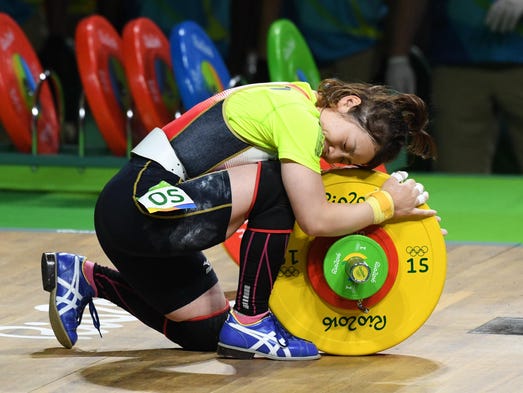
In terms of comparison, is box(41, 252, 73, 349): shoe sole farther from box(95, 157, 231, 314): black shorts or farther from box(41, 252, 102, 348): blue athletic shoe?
box(95, 157, 231, 314): black shorts

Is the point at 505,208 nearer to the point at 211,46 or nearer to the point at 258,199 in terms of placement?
the point at 211,46

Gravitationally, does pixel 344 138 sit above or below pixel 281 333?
above

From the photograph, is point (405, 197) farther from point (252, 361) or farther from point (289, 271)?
point (252, 361)

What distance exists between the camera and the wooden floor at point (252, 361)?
4.20 metres

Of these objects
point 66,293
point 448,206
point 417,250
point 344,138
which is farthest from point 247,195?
point 448,206

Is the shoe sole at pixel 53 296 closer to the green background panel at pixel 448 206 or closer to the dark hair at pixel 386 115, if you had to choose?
the dark hair at pixel 386 115

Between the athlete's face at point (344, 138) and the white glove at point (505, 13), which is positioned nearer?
the athlete's face at point (344, 138)

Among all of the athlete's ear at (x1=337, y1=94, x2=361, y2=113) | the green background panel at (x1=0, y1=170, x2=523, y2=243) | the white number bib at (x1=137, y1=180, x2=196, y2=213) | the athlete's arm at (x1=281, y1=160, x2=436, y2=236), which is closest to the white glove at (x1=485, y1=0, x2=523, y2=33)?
the green background panel at (x1=0, y1=170, x2=523, y2=243)

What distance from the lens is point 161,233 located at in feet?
14.3

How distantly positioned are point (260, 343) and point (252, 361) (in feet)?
0.21

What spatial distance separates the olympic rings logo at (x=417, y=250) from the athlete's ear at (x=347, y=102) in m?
0.49

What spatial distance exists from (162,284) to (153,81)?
12.0 feet

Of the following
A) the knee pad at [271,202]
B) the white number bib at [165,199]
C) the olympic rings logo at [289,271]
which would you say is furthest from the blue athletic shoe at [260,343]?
the white number bib at [165,199]

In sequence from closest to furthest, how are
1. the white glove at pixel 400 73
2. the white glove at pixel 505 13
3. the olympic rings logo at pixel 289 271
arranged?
the olympic rings logo at pixel 289 271 < the white glove at pixel 505 13 < the white glove at pixel 400 73
